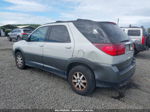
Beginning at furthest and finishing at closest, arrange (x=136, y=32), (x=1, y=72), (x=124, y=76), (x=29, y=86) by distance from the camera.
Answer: (x=136, y=32), (x=1, y=72), (x=29, y=86), (x=124, y=76)

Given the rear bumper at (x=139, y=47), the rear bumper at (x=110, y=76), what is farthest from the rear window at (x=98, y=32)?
the rear bumper at (x=139, y=47)

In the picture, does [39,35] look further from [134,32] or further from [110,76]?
[134,32]

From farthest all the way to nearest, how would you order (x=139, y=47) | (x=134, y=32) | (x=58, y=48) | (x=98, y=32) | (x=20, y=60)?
(x=134, y=32) → (x=139, y=47) → (x=20, y=60) → (x=58, y=48) → (x=98, y=32)

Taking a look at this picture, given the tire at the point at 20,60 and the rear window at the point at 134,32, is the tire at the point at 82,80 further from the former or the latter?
the rear window at the point at 134,32

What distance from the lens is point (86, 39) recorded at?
273 cm

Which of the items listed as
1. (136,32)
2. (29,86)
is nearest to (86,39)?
(29,86)

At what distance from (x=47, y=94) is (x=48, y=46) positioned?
4.39 ft

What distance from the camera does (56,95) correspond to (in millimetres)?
2963

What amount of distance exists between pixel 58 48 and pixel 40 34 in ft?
3.64

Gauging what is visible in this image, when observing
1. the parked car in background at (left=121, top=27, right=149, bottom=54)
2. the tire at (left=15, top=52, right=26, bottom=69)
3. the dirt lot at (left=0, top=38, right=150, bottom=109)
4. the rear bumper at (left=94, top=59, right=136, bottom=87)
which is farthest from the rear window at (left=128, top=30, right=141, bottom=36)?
the tire at (left=15, top=52, right=26, bottom=69)

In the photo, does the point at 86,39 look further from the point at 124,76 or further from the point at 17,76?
the point at 17,76

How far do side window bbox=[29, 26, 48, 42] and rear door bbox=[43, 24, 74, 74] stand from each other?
256 mm

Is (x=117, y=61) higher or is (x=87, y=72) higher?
(x=117, y=61)

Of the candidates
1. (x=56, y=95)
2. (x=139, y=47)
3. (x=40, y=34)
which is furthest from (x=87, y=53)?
(x=139, y=47)
